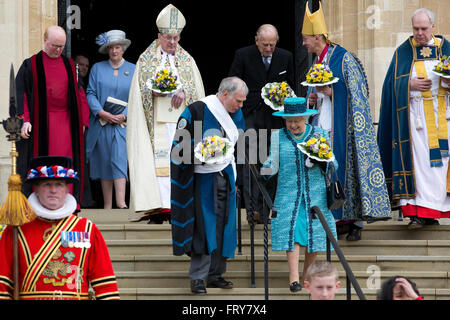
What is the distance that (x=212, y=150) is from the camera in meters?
10.2

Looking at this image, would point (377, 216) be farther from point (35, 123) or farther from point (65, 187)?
point (65, 187)

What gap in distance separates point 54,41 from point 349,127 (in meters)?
2.95

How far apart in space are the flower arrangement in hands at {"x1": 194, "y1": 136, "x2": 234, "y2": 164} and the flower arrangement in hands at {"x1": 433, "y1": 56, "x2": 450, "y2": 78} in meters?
2.73

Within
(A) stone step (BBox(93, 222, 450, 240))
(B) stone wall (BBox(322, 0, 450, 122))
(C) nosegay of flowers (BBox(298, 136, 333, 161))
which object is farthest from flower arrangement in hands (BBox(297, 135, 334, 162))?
(B) stone wall (BBox(322, 0, 450, 122))

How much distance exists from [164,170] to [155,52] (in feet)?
3.92

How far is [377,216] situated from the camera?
11688mm

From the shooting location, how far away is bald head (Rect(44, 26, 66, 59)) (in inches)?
463

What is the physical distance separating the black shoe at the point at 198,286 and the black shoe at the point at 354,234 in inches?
78.0

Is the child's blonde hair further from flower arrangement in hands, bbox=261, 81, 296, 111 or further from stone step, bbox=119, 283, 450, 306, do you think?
flower arrangement in hands, bbox=261, 81, 296, 111

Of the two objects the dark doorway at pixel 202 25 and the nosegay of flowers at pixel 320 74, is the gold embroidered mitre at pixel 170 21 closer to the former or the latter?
the nosegay of flowers at pixel 320 74

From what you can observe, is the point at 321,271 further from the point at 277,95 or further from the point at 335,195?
the point at 277,95

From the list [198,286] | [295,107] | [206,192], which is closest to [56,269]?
[198,286]

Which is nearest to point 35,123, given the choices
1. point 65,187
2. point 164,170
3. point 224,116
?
point 164,170

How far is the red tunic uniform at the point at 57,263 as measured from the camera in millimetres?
7914
